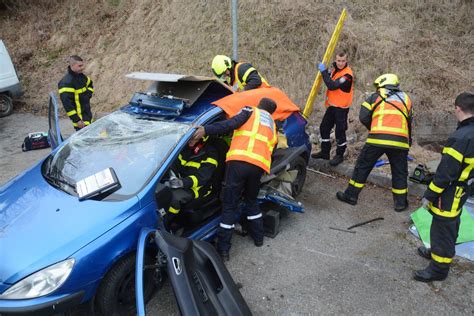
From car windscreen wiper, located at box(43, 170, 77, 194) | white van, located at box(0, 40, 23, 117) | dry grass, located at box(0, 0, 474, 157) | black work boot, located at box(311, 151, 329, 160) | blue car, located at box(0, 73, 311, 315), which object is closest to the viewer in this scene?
blue car, located at box(0, 73, 311, 315)

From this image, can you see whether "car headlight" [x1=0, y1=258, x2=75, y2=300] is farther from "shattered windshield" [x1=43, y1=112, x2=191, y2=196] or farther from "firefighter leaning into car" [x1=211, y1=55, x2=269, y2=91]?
"firefighter leaning into car" [x1=211, y1=55, x2=269, y2=91]

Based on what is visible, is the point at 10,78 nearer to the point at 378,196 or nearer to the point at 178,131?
the point at 178,131

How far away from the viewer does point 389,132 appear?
4344 millimetres

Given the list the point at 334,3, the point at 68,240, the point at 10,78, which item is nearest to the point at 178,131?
the point at 68,240

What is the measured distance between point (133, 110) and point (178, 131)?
2.65 ft

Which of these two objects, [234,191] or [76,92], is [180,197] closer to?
[234,191]

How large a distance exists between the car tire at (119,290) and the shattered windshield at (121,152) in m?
0.56

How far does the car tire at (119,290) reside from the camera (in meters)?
2.75

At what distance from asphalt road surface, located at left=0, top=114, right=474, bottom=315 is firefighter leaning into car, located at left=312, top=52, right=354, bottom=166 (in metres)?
1.09

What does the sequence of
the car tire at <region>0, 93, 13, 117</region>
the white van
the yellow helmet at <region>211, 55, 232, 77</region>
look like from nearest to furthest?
1. the yellow helmet at <region>211, 55, 232, 77</region>
2. the white van
3. the car tire at <region>0, 93, 13, 117</region>

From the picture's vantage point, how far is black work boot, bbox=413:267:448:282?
349 cm

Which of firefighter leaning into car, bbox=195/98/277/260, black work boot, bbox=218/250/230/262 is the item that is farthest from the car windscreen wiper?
black work boot, bbox=218/250/230/262

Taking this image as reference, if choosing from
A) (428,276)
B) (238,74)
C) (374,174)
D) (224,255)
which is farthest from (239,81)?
(428,276)

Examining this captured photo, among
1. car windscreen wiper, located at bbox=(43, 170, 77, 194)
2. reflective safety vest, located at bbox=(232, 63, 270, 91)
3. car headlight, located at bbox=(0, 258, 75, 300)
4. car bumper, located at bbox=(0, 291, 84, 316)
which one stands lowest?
car bumper, located at bbox=(0, 291, 84, 316)
